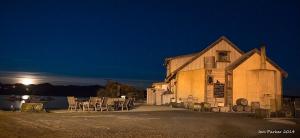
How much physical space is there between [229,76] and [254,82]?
2.14 meters

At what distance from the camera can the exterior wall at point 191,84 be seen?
3472cm

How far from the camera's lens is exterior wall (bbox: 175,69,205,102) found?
34.7 metres

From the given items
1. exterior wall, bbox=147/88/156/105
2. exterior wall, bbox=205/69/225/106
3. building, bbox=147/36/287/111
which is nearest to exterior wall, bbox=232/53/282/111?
building, bbox=147/36/287/111

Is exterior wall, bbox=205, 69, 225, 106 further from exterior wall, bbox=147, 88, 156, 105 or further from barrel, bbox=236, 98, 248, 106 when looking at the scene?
exterior wall, bbox=147, 88, 156, 105

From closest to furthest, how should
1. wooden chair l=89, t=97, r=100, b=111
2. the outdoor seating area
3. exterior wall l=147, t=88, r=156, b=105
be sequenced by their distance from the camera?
the outdoor seating area < wooden chair l=89, t=97, r=100, b=111 < exterior wall l=147, t=88, r=156, b=105

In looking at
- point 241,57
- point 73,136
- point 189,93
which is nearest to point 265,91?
point 241,57

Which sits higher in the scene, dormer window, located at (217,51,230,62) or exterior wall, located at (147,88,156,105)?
dormer window, located at (217,51,230,62)

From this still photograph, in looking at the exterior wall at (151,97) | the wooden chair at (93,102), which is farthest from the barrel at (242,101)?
the wooden chair at (93,102)

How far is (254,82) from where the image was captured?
33.8 m

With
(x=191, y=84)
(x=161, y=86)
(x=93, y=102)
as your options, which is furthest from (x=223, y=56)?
(x=93, y=102)

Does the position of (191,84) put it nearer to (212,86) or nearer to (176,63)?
(212,86)

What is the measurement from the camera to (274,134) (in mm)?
14953

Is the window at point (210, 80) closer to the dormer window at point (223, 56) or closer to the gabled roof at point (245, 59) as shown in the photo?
the gabled roof at point (245, 59)

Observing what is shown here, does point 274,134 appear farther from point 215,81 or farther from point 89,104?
point 215,81
